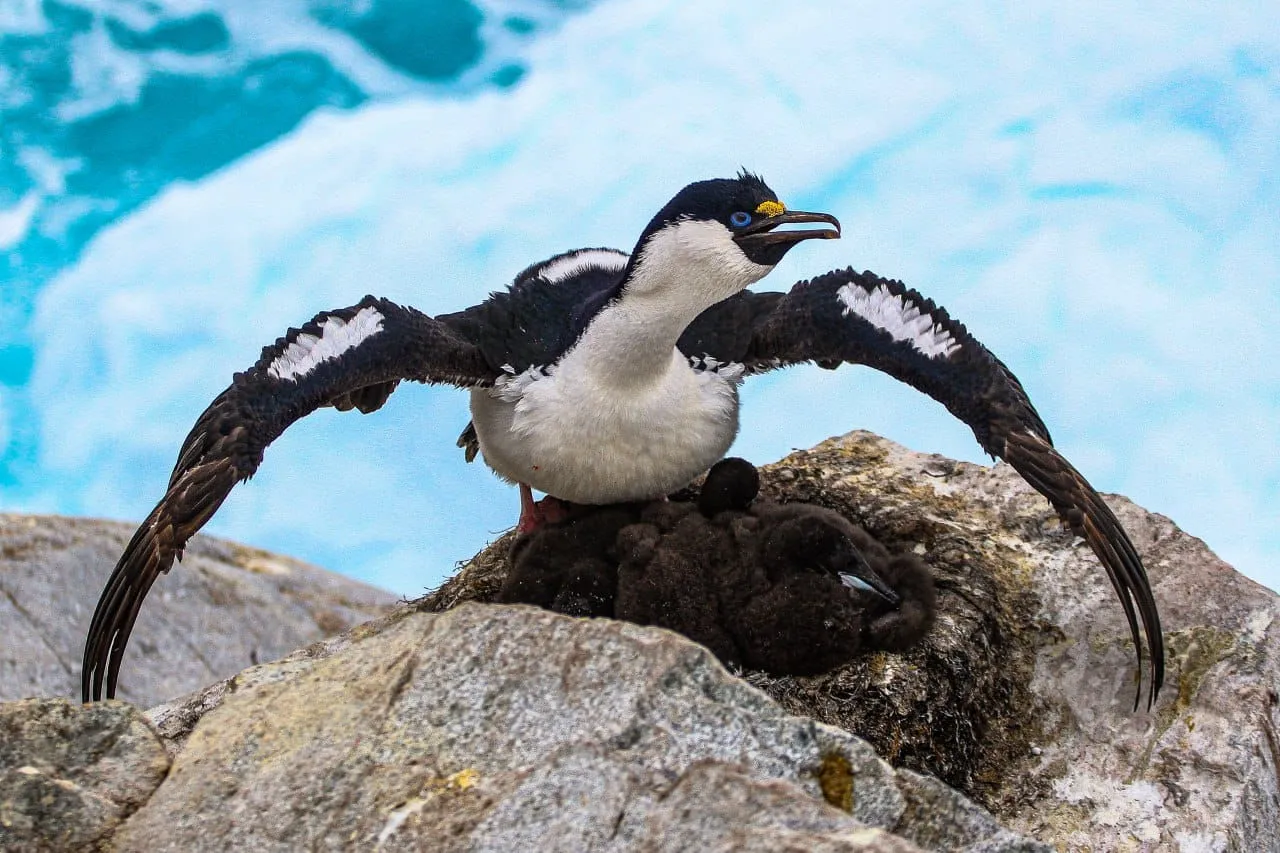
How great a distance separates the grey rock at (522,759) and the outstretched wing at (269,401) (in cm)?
146

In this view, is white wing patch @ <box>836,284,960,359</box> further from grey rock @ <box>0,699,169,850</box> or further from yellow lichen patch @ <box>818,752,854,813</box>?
grey rock @ <box>0,699,169,850</box>

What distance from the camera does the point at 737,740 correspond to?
11.3ft

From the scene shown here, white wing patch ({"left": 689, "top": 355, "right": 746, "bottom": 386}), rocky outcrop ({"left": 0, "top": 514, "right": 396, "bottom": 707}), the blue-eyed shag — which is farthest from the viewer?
rocky outcrop ({"left": 0, "top": 514, "right": 396, "bottom": 707})

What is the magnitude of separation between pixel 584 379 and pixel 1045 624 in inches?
89.2

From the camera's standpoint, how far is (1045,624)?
609cm

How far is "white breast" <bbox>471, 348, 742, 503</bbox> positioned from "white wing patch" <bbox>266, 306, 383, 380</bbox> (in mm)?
676

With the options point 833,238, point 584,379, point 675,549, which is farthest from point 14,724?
point 833,238

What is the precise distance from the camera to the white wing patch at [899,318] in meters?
6.23

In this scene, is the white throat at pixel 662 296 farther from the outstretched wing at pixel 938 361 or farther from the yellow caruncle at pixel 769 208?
the outstretched wing at pixel 938 361

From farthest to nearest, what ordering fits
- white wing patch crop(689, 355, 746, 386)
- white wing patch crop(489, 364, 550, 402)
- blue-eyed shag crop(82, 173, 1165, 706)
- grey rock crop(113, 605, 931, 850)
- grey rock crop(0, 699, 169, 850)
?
white wing patch crop(689, 355, 746, 386) → white wing patch crop(489, 364, 550, 402) → blue-eyed shag crop(82, 173, 1165, 706) → grey rock crop(0, 699, 169, 850) → grey rock crop(113, 605, 931, 850)

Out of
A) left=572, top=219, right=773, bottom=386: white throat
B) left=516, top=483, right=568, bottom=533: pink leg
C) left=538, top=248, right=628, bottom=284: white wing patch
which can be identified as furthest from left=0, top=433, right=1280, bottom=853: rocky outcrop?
left=538, top=248, right=628, bottom=284: white wing patch

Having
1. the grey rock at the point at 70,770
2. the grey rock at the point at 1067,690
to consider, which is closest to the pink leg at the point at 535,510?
the grey rock at the point at 1067,690

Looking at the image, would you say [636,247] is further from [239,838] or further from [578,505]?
[239,838]

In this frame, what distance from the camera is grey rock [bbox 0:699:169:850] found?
3781mm
